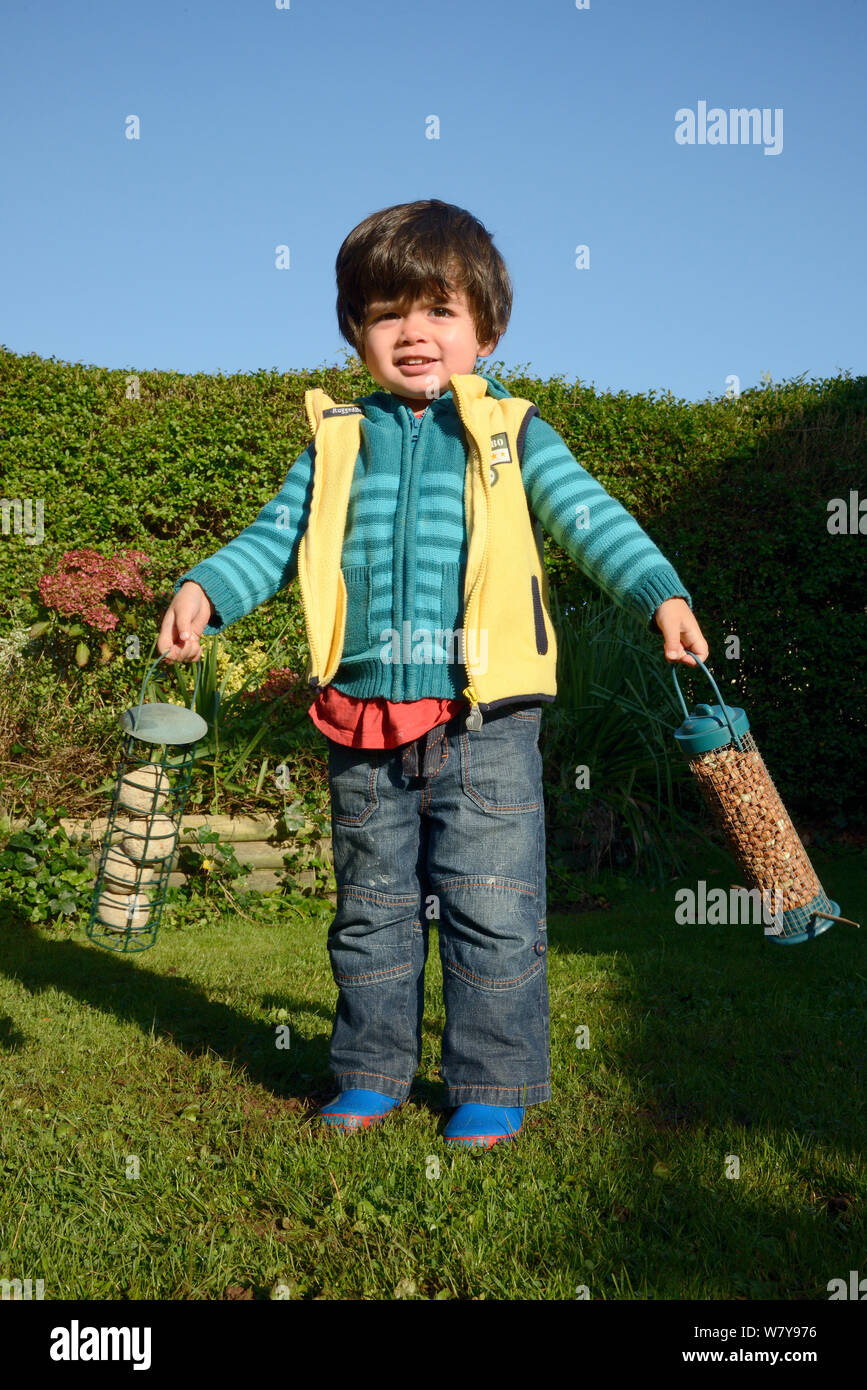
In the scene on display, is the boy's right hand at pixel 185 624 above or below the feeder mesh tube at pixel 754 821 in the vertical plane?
above

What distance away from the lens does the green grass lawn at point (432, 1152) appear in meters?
1.92

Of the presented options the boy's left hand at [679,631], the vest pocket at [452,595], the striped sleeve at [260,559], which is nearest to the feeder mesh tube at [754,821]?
the boy's left hand at [679,631]

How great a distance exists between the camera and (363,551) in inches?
101

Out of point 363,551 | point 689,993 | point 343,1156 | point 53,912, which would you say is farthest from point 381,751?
point 53,912

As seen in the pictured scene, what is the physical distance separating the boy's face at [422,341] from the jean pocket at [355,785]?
3.00ft

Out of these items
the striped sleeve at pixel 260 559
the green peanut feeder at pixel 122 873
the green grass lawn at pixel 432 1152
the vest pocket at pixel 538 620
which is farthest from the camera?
the green peanut feeder at pixel 122 873

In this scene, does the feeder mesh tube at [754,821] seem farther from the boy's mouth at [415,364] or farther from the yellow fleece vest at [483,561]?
the boy's mouth at [415,364]

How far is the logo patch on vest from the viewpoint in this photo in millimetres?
2520

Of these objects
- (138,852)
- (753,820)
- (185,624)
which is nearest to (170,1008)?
(138,852)

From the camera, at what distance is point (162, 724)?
2.39 meters

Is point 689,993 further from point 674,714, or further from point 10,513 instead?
point 10,513

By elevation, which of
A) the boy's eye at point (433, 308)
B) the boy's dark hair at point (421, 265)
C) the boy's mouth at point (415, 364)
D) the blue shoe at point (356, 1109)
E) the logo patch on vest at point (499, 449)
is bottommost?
the blue shoe at point (356, 1109)

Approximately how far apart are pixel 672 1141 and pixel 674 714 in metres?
3.95

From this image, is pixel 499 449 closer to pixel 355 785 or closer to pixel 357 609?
pixel 357 609
